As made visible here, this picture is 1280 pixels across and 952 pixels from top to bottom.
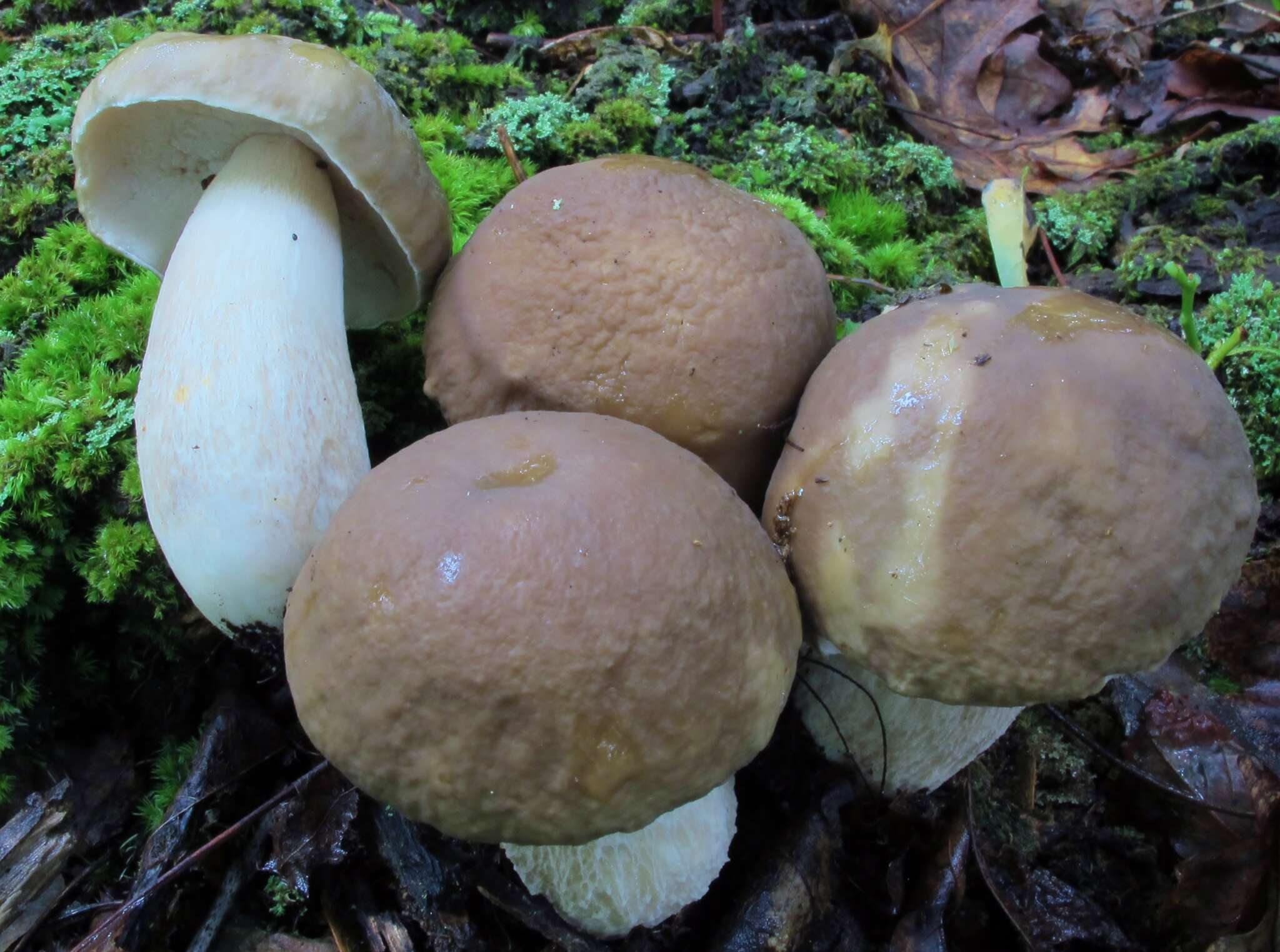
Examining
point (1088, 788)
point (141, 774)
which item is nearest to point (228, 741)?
point (141, 774)

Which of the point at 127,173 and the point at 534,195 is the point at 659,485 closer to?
the point at 534,195

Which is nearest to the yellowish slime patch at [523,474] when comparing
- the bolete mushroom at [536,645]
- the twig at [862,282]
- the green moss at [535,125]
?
the bolete mushroom at [536,645]

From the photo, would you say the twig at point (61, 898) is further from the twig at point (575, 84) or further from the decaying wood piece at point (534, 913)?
the twig at point (575, 84)

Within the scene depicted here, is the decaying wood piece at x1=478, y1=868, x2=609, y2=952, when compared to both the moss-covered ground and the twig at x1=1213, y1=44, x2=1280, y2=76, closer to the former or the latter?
the moss-covered ground

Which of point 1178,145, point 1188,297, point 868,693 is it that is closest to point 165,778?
point 868,693

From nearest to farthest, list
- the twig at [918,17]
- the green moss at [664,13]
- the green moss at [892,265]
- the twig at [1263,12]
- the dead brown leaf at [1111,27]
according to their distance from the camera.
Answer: the green moss at [892,265], the green moss at [664,13], the twig at [918,17], the dead brown leaf at [1111,27], the twig at [1263,12]

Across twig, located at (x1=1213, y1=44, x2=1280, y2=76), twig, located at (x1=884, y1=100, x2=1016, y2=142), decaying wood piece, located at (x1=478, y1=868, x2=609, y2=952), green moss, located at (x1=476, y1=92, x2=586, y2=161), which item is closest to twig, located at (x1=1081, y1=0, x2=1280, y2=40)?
twig, located at (x1=1213, y1=44, x2=1280, y2=76)

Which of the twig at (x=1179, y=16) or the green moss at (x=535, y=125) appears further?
the twig at (x=1179, y=16)

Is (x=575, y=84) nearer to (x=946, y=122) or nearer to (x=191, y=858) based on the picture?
(x=946, y=122)
